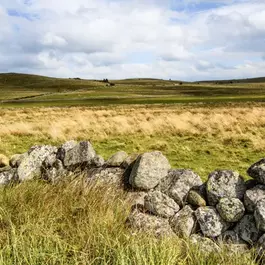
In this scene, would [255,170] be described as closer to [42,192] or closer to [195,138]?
[42,192]

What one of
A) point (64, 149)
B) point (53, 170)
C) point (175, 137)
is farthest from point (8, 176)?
point (175, 137)

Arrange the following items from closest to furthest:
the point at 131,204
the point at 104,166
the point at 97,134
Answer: the point at 131,204 → the point at 104,166 → the point at 97,134

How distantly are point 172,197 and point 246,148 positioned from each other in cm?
1111

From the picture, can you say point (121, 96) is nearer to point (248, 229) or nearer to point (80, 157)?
point (80, 157)

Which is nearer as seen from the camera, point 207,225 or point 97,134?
point 207,225

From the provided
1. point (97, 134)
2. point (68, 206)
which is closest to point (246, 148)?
point (97, 134)

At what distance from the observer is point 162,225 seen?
7043mm

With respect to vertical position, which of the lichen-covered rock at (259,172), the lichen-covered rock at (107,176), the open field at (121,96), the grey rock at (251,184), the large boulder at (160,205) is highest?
the lichen-covered rock at (259,172)

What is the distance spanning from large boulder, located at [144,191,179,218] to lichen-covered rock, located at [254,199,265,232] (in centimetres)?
146

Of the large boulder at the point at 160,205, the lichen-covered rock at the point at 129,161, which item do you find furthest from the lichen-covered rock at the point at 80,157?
the large boulder at the point at 160,205

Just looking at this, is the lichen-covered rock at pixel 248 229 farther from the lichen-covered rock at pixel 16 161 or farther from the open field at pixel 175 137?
the open field at pixel 175 137

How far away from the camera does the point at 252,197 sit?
266 inches

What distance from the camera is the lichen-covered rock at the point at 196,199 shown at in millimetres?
7258

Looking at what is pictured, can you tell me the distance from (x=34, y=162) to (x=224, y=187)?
454cm
